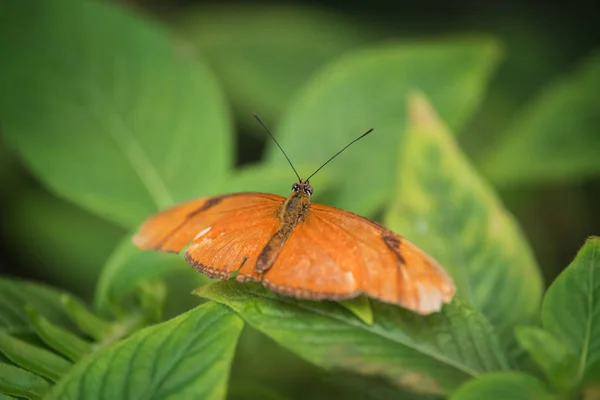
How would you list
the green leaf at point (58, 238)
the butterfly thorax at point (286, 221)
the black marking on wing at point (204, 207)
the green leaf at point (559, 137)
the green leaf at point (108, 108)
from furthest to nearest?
the green leaf at point (58, 238) < the green leaf at point (559, 137) < the green leaf at point (108, 108) < the black marking on wing at point (204, 207) < the butterfly thorax at point (286, 221)

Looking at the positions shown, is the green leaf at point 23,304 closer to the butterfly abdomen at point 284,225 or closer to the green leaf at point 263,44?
the butterfly abdomen at point 284,225

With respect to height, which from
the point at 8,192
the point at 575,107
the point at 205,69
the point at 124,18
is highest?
the point at 124,18

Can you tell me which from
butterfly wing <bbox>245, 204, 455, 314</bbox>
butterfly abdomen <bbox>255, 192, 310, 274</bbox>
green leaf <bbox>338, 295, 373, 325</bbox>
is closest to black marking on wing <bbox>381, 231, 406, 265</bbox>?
butterfly wing <bbox>245, 204, 455, 314</bbox>

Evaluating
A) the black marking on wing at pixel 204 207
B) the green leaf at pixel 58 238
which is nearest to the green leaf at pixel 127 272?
the black marking on wing at pixel 204 207

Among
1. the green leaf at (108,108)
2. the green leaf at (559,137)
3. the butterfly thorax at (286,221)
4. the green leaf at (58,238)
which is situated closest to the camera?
the butterfly thorax at (286,221)

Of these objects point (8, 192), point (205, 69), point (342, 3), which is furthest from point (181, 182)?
point (342, 3)

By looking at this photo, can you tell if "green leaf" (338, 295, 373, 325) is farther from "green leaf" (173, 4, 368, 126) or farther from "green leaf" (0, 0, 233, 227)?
"green leaf" (173, 4, 368, 126)

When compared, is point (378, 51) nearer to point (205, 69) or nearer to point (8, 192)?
point (205, 69)
